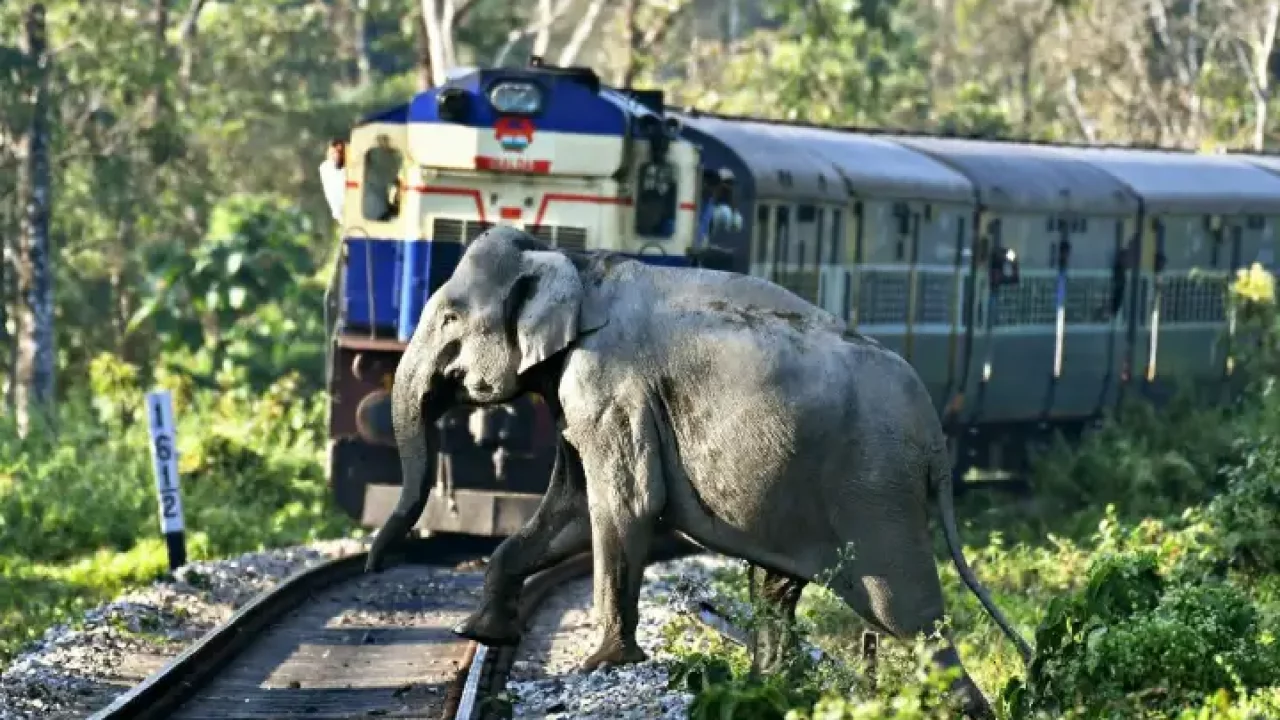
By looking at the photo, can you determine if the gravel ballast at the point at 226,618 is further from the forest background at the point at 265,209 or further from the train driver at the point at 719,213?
the train driver at the point at 719,213

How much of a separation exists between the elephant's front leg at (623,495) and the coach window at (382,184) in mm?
7450

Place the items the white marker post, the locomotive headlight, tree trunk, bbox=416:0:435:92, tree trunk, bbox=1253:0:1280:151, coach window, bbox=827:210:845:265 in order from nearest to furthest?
the white marker post → the locomotive headlight → coach window, bbox=827:210:845:265 → tree trunk, bbox=416:0:435:92 → tree trunk, bbox=1253:0:1280:151

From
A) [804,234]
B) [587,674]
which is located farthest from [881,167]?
[587,674]

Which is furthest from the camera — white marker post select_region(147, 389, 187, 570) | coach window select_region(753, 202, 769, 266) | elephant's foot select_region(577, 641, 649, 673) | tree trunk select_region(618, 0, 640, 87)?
tree trunk select_region(618, 0, 640, 87)

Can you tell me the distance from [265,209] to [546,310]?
19.8 meters

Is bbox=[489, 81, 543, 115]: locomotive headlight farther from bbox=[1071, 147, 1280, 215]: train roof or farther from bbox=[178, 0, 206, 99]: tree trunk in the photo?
bbox=[178, 0, 206, 99]: tree trunk

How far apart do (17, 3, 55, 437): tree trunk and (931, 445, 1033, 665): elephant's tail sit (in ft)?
50.8

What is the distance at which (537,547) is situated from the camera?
10336 mm

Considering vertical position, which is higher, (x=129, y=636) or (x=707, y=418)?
(x=707, y=418)

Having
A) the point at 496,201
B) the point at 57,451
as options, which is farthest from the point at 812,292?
the point at 57,451

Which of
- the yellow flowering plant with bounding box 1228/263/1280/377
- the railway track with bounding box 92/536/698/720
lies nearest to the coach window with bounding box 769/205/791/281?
the railway track with bounding box 92/536/698/720

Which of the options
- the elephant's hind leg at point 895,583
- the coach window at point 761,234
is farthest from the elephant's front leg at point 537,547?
the coach window at point 761,234

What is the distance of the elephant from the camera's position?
9.68m

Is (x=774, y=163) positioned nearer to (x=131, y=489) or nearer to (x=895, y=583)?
(x=131, y=489)
